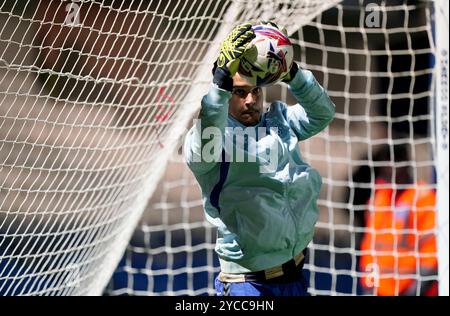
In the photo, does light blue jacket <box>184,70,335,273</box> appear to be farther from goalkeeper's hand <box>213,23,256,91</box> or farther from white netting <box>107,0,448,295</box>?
white netting <box>107,0,448,295</box>

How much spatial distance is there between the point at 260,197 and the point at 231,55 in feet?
Answer: 1.55

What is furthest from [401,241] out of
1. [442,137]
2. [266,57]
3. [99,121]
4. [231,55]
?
[231,55]

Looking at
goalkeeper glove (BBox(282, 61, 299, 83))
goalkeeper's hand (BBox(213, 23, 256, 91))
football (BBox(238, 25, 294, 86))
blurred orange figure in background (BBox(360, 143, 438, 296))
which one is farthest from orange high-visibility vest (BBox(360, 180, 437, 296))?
goalkeeper's hand (BBox(213, 23, 256, 91))

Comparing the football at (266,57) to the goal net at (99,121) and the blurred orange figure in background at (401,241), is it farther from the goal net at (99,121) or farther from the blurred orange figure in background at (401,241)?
the blurred orange figure in background at (401,241)

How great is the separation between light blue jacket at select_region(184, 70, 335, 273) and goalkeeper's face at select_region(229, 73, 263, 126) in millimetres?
31

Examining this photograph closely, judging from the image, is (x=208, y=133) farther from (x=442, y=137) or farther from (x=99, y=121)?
(x=442, y=137)

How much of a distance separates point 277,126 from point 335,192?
9.85 feet

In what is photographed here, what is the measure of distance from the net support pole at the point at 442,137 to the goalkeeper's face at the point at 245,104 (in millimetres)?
1538

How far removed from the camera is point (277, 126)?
2826mm

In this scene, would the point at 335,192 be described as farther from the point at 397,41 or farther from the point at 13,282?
the point at 13,282

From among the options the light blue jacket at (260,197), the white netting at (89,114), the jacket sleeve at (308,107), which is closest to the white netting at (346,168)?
the white netting at (89,114)

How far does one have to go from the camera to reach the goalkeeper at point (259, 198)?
2678 mm

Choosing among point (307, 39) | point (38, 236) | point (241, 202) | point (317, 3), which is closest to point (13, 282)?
point (38, 236)

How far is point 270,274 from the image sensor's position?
2.75m
